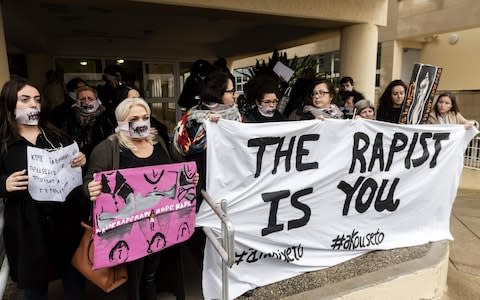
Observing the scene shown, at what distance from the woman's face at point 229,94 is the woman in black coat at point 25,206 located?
106 centimetres

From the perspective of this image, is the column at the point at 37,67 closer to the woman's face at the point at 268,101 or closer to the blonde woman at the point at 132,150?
the woman's face at the point at 268,101

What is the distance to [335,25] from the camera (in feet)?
19.5

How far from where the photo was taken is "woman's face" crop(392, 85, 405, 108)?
3.87 meters

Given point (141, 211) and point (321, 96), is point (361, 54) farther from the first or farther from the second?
point (141, 211)

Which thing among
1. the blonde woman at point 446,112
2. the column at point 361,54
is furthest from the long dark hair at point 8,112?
the column at point 361,54

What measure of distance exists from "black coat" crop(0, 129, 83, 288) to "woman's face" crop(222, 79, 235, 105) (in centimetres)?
117

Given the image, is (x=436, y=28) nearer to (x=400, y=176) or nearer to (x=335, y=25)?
(x=335, y=25)

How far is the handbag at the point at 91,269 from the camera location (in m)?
2.09

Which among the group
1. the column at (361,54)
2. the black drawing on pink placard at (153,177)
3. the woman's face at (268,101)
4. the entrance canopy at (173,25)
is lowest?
the black drawing on pink placard at (153,177)

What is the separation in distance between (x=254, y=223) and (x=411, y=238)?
1674 millimetres

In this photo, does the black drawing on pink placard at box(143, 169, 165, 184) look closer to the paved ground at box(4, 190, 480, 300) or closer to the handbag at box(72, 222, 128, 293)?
the handbag at box(72, 222, 128, 293)

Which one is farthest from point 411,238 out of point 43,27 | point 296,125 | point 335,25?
point 43,27

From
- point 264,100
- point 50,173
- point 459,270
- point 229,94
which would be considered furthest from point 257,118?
point 459,270

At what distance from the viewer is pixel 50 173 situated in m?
1.96
